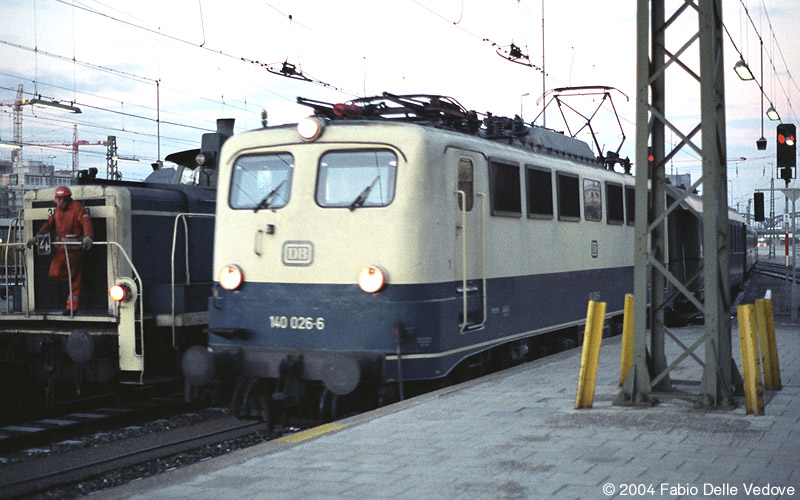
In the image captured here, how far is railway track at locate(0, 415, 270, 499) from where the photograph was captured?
7.14 meters

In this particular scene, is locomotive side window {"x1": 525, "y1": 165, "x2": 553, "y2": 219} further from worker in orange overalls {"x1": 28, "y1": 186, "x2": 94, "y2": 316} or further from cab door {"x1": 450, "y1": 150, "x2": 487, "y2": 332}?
worker in orange overalls {"x1": 28, "y1": 186, "x2": 94, "y2": 316}

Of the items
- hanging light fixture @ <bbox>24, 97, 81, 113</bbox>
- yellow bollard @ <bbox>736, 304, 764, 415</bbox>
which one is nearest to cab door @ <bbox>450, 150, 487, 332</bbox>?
yellow bollard @ <bbox>736, 304, 764, 415</bbox>

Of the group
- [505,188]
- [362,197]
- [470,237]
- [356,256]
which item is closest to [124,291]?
[356,256]

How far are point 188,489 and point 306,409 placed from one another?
10.3 feet

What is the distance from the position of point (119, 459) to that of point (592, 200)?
25.7 ft

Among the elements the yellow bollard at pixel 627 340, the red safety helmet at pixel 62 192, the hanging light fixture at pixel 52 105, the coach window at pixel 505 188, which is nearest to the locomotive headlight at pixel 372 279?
the coach window at pixel 505 188

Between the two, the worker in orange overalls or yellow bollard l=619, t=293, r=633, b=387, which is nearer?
yellow bollard l=619, t=293, r=633, b=387

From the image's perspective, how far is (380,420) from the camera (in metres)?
7.38

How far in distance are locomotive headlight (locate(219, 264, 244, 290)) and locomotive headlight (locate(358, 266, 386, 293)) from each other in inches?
56.2

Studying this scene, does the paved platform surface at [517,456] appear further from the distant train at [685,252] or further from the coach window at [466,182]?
the distant train at [685,252]

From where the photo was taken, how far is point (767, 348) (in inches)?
353

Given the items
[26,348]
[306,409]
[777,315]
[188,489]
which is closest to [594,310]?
[306,409]

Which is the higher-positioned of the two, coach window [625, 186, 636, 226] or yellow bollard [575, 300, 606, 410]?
coach window [625, 186, 636, 226]

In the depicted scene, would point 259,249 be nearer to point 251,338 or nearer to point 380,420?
point 251,338
